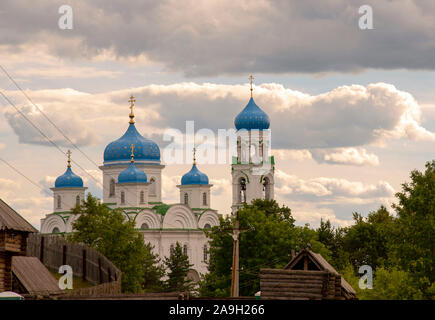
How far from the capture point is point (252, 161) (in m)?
94.4

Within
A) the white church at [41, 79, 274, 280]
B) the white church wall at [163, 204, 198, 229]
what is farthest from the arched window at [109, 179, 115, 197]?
the white church wall at [163, 204, 198, 229]

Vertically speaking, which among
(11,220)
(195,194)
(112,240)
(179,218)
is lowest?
(11,220)

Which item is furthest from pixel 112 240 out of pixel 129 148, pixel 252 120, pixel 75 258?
pixel 129 148

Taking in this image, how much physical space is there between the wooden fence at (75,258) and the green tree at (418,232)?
1405 cm

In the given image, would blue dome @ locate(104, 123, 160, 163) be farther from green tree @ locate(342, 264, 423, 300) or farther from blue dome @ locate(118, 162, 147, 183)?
green tree @ locate(342, 264, 423, 300)

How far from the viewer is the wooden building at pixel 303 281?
97.2 feet

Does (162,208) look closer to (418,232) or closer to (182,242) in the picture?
(182,242)


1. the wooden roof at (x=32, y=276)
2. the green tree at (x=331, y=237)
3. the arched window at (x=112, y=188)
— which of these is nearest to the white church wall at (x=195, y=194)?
the arched window at (x=112, y=188)

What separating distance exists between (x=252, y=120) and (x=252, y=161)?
4058 millimetres

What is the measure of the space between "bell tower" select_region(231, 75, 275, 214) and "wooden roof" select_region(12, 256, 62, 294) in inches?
2174

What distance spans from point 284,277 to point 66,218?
70.4 m

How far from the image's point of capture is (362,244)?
226 ft

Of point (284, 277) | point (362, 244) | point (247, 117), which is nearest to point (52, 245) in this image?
point (284, 277)
